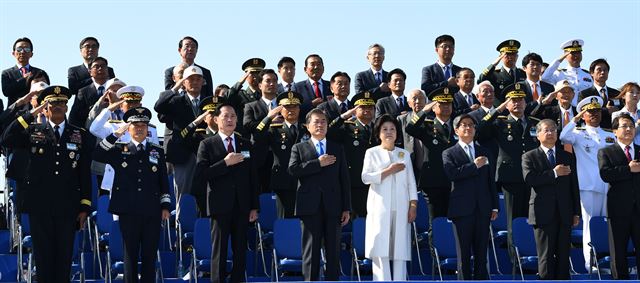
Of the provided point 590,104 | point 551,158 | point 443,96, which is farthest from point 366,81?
point 551,158

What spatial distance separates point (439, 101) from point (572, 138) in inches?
63.9

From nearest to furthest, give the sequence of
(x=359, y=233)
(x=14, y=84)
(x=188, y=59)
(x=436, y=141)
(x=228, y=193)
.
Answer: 1. (x=228, y=193)
2. (x=359, y=233)
3. (x=436, y=141)
4. (x=14, y=84)
5. (x=188, y=59)

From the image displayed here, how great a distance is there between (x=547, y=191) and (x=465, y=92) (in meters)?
2.48

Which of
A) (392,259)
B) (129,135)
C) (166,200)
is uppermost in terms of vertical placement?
(129,135)

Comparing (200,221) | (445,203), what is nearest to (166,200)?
(200,221)

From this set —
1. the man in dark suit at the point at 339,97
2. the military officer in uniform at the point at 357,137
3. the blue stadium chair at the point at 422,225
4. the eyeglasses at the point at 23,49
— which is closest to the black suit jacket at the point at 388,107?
the man in dark suit at the point at 339,97

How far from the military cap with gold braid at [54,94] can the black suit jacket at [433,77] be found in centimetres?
502

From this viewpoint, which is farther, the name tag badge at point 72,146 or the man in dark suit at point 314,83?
the man in dark suit at point 314,83

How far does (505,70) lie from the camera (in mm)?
14766

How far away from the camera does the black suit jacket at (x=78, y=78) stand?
44.5 feet

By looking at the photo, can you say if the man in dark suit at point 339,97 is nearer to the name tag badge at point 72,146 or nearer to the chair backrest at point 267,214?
the chair backrest at point 267,214

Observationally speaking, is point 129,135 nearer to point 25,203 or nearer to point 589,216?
point 25,203

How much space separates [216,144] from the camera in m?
11.6

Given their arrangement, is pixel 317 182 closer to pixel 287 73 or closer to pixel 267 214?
pixel 267 214
